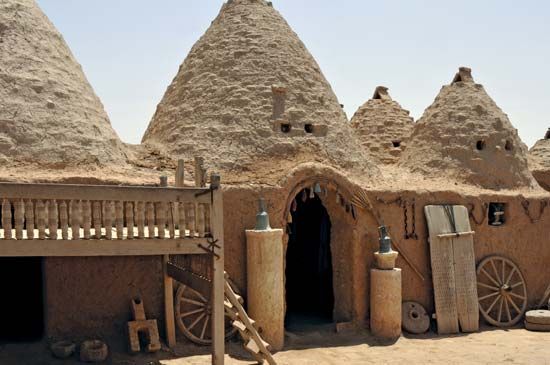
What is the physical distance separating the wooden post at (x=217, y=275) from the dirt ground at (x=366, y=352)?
1.94 m

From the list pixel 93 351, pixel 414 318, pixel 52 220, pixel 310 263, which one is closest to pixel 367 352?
pixel 414 318

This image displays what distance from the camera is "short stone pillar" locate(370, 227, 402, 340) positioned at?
37.0 feet

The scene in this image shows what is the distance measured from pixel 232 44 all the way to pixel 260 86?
4.30ft

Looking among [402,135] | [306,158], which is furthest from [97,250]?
[402,135]

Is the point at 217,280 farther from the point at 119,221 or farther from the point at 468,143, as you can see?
the point at 468,143

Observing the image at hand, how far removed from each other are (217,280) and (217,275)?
0.20 ft

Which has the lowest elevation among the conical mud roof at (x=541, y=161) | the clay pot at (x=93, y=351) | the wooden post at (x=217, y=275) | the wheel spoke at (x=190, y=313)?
the clay pot at (x=93, y=351)

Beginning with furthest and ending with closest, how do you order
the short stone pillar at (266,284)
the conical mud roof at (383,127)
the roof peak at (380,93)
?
the roof peak at (380,93) → the conical mud roof at (383,127) → the short stone pillar at (266,284)

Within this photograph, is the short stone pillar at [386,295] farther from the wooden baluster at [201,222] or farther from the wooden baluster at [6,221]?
the wooden baluster at [6,221]

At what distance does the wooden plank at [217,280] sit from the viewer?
24.4ft

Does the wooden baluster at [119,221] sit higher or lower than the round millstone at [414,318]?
higher

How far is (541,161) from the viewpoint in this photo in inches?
781

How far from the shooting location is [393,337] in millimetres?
11344

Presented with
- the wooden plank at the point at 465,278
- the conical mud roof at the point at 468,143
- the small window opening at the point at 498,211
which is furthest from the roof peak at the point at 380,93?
the wooden plank at the point at 465,278
